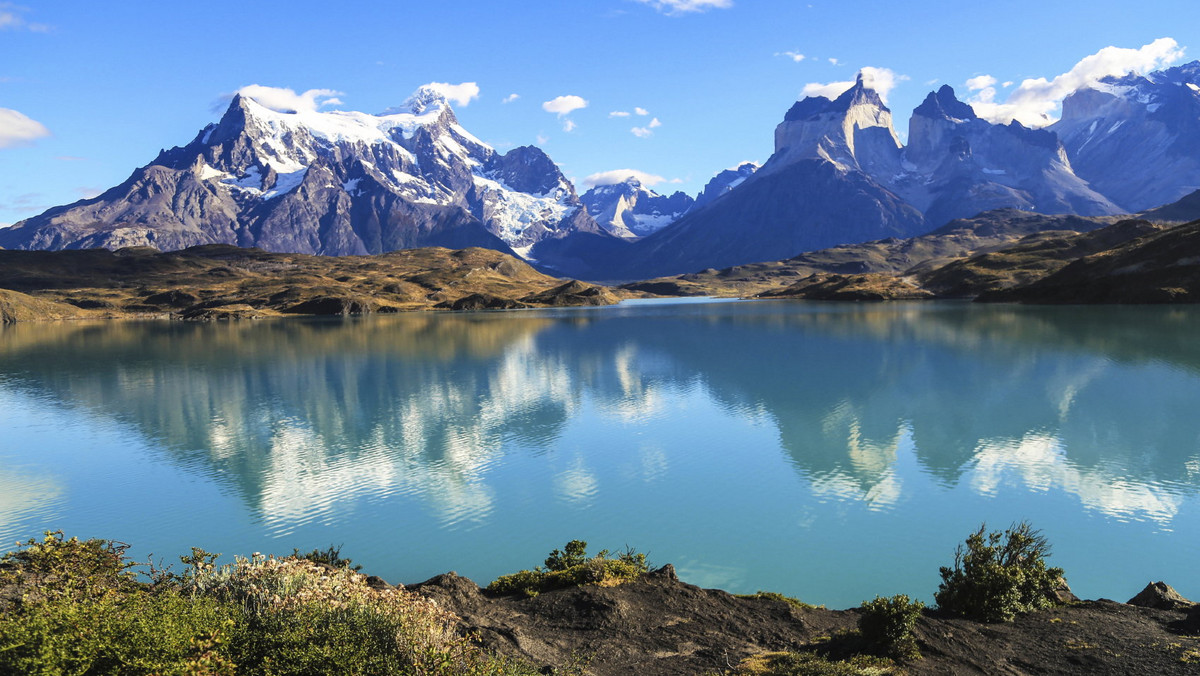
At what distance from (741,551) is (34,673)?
21.2m

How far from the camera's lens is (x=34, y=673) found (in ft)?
34.2

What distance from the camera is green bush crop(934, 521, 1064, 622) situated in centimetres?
1769

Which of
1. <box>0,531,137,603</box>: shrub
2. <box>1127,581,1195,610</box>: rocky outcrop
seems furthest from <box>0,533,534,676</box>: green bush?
<box>1127,581,1195,610</box>: rocky outcrop

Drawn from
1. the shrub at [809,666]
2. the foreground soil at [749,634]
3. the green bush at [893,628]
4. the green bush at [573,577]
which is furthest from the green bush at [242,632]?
the green bush at [893,628]

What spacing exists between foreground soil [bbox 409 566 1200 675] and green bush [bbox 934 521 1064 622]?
0.41m

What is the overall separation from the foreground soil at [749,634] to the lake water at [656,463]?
4.07m

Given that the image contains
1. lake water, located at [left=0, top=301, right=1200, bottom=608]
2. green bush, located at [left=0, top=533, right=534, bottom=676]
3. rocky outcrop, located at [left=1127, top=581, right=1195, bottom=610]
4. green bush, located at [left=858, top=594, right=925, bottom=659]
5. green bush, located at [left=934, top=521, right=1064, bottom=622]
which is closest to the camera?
green bush, located at [left=0, top=533, right=534, bottom=676]

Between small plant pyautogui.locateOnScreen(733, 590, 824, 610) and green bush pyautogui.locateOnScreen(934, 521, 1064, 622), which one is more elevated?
green bush pyautogui.locateOnScreen(934, 521, 1064, 622)

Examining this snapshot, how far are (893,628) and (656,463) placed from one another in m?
24.0

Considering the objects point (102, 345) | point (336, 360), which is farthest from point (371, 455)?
point (102, 345)

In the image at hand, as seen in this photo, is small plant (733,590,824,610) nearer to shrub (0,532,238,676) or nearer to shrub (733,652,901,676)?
shrub (733,652,901,676)

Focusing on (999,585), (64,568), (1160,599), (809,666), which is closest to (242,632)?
(64,568)

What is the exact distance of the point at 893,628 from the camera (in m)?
15.0

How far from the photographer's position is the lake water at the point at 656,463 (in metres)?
25.8
